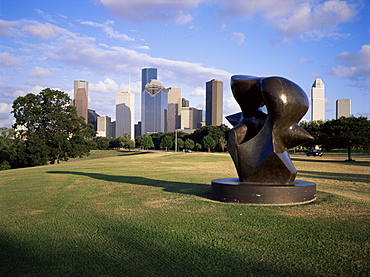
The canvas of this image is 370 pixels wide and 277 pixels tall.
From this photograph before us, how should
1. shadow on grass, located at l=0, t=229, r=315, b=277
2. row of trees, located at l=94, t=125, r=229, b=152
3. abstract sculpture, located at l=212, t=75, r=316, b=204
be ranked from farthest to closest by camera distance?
row of trees, located at l=94, t=125, r=229, b=152 < abstract sculpture, located at l=212, t=75, r=316, b=204 < shadow on grass, located at l=0, t=229, r=315, b=277

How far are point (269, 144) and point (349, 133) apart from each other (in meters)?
28.4

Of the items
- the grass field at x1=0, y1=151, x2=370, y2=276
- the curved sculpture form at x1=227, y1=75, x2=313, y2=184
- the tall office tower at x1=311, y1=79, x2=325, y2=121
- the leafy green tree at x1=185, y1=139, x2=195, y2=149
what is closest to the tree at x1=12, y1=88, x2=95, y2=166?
the grass field at x1=0, y1=151, x2=370, y2=276

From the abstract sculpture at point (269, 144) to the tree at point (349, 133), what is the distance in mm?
27361

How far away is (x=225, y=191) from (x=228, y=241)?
3.88 metres

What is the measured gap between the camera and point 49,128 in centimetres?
4141

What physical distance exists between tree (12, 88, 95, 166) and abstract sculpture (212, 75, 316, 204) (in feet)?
111

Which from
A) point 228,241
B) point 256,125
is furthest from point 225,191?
point 228,241

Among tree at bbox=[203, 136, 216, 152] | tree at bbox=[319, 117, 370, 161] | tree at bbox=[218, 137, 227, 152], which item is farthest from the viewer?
tree at bbox=[218, 137, 227, 152]

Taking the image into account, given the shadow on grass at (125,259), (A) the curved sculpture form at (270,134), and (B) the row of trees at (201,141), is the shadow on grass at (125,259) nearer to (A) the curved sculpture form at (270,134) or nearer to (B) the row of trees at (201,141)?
(A) the curved sculpture form at (270,134)

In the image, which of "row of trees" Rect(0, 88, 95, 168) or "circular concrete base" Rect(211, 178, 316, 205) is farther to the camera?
"row of trees" Rect(0, 88, 95, 168)

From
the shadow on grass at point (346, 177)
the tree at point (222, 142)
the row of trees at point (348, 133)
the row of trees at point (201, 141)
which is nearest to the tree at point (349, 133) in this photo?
the row of trees at point (348, 133)

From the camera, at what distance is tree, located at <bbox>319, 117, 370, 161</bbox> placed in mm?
33844

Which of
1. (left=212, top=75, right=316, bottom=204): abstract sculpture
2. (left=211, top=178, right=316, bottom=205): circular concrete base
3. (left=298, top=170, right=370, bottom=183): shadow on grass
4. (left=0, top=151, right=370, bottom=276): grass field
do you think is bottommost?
(left=298, top=170, right=370, bottom=183): shadow on grass

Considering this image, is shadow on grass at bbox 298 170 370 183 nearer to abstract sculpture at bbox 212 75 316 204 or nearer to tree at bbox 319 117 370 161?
abstract sculpture at bbox 212 75 316 204
